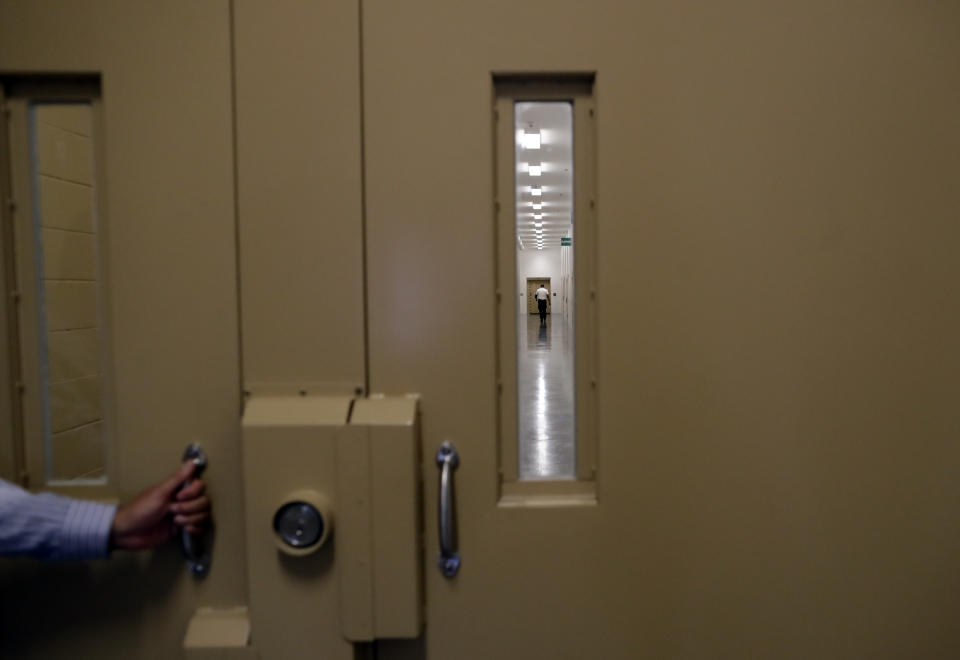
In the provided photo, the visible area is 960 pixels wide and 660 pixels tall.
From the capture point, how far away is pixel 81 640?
138 centimetres

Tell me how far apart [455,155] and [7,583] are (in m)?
1.50

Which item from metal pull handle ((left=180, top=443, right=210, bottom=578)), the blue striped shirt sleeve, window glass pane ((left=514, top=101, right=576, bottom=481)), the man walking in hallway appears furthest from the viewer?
the man walking in hallway

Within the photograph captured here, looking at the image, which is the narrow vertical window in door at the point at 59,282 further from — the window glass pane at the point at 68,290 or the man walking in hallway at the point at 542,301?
the man walking in hallway at the point at 542,301

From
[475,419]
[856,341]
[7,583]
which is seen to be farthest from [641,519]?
[7,583]

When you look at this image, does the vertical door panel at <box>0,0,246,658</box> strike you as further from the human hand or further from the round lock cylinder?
the round lock cylinder

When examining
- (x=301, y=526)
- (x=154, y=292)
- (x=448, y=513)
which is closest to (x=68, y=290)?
(x=154, y=292)

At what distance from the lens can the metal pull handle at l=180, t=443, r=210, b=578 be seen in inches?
51.9

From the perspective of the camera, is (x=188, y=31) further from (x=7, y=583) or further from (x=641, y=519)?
(x=641, y=519)

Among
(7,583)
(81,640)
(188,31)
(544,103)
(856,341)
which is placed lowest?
(81,640)

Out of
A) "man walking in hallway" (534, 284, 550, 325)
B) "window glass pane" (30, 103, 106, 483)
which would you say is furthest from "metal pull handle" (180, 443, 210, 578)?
"man walking in hallway" (534, 284, 550, 325)

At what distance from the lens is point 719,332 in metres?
1.36

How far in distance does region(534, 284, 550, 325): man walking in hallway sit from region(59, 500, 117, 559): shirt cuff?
45.1 inches

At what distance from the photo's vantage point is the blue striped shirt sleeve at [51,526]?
120cm

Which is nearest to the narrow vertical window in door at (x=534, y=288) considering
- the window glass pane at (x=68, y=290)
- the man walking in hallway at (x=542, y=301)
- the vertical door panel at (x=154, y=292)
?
the man walking in hallway at (x=542, y=301)
